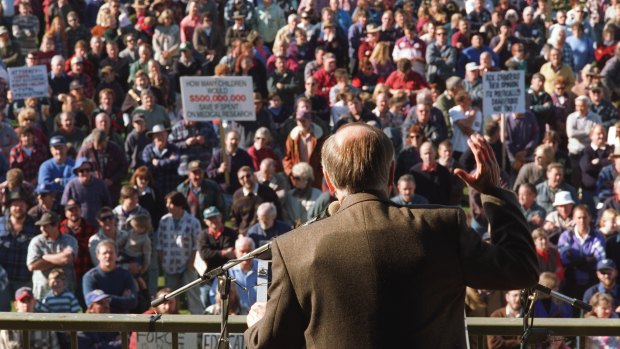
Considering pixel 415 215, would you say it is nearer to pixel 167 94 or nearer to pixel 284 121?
pixel 284 121

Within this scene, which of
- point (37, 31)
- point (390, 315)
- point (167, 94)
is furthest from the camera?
point (37, 31)

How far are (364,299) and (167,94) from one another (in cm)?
1528

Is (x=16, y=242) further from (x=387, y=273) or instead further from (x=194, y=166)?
(x=387, y=273)

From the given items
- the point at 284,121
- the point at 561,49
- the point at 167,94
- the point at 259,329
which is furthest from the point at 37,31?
the point at 259,329

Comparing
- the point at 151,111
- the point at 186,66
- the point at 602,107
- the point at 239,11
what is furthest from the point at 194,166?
the point at 239,11

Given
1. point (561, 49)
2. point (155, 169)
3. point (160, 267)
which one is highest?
point (561, 49)

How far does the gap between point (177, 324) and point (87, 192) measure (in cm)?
918

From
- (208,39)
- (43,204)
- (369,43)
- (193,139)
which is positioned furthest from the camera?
(208,39)

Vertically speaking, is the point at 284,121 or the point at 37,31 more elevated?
the point at 37,31

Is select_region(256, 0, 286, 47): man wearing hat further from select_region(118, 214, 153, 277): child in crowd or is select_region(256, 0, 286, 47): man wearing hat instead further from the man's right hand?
the man's right hand

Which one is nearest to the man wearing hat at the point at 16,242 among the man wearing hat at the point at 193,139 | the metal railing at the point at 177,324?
the man wearing hat at the point at 193,139

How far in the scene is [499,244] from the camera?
341cm

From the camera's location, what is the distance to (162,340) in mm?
4641

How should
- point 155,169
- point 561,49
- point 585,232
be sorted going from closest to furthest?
point 585,232 < point 155,169 < point 561,49
